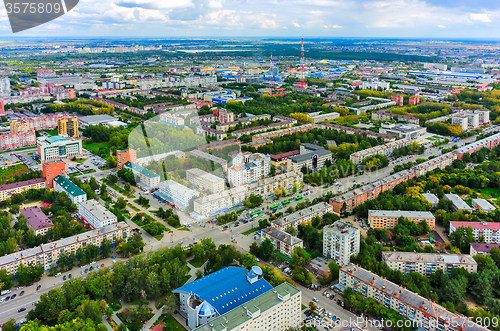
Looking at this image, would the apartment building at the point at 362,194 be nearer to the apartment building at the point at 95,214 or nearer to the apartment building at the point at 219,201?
the apartment building at the point at 219,201

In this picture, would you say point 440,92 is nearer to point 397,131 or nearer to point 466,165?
point 397,131

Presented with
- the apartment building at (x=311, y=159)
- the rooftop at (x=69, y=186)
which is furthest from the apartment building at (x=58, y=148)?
the apartment building at (x=311, y=159)

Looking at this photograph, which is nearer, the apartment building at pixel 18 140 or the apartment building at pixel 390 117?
the apartment building at pixel 18 140

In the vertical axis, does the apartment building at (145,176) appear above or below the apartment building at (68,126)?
below

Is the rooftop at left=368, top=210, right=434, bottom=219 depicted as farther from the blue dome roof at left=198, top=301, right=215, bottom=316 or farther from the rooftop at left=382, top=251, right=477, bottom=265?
the blue dome roof at left=198, top=301, right=215, bottom=316

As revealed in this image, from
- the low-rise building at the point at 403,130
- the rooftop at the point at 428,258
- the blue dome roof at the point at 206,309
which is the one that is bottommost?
the blue dome roof at the point at 206,309

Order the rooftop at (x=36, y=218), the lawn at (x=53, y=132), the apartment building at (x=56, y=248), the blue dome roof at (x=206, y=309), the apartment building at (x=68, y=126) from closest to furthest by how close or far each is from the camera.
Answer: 1. the blue dome roof at (x=206, y=309)
2. the apartment building at (x=56, y=248)
3. the rooftop at (x=36, y=218)
4. the apartment building at (x=68, y=126)
5. the lawn at (x=53, y=132)

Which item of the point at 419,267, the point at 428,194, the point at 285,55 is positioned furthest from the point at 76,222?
the point at 285,55

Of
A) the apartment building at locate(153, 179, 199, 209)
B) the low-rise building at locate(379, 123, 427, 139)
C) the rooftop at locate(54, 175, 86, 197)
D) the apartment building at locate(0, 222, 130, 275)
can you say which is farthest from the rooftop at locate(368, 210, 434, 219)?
the low-rise building at locate(379, 123, 427, 139)
